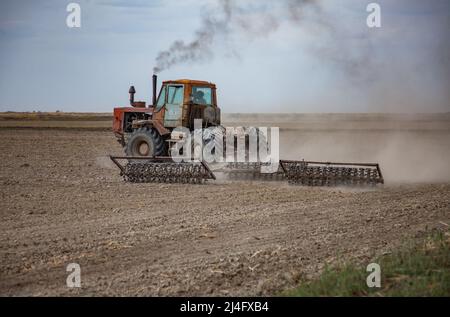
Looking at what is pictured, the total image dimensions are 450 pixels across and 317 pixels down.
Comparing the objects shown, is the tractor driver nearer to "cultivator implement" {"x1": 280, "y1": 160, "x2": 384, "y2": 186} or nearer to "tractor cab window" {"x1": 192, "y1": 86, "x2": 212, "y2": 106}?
"tractor cab window" {"x1": 192, "y1": 86, "x2": 212, "y2": 106}

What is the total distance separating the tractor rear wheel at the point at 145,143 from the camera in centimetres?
1708

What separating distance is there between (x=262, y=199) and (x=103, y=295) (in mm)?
6926

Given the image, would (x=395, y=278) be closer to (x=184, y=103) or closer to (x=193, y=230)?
(x=193, y=230)

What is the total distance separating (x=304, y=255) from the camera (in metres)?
8.20

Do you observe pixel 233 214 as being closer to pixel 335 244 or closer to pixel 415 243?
pixel 335 244

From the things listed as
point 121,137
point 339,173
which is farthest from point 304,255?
point 121,137

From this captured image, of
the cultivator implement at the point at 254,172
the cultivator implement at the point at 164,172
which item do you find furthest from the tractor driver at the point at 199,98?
the cultivator implement at the point at 164,172

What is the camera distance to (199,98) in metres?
17.1

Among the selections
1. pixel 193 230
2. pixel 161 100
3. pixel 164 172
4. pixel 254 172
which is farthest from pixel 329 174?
pixel 193 230

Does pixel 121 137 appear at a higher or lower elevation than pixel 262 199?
higher

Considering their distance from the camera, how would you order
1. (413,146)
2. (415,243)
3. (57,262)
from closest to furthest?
(57,262), (415,243), (413,146)

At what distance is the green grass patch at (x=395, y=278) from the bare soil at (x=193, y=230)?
0.41m

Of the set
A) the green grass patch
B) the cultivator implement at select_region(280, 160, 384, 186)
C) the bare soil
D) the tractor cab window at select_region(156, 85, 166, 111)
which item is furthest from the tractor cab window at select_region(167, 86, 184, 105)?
the green grass patch

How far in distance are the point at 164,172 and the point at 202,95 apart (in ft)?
8.63
